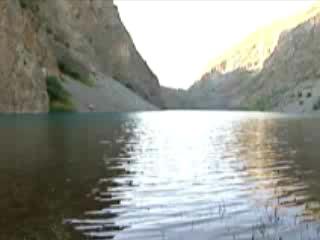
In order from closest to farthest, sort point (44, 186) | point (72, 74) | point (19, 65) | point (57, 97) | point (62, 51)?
point (44, 186)
point (19, 65)
point (57, 97)
point (72, 74)
point (62, 51)

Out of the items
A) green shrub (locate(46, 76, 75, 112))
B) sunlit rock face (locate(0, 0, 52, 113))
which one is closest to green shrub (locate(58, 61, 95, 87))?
green shrub (locate(46, 76, 75, 112))

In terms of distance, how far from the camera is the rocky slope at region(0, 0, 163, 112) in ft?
307

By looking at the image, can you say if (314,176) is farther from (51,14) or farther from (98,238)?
(51,14)

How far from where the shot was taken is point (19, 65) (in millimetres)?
94438

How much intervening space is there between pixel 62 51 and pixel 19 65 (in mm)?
39559

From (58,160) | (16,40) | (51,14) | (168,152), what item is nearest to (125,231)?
(58,160)

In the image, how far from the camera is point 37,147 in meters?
30.8

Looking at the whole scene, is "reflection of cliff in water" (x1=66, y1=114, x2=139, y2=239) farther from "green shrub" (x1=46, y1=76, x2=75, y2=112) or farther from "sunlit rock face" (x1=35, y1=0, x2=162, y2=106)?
"sunlit rock face" (x1=35, y1=0, x2=162, y2=106)

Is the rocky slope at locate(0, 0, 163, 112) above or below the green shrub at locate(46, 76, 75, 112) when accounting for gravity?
above

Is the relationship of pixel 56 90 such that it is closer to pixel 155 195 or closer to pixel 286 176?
pixel 286 176

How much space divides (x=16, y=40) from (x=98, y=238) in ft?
294

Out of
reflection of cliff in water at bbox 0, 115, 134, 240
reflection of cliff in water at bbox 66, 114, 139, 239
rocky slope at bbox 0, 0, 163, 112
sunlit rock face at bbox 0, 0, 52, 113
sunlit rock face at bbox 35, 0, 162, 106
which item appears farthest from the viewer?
sunlit rock face at bbox 35, 0, 162, 106

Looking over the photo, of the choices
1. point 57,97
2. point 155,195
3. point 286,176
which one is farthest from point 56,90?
point 155,195

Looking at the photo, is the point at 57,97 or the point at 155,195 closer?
the point at 155,195
